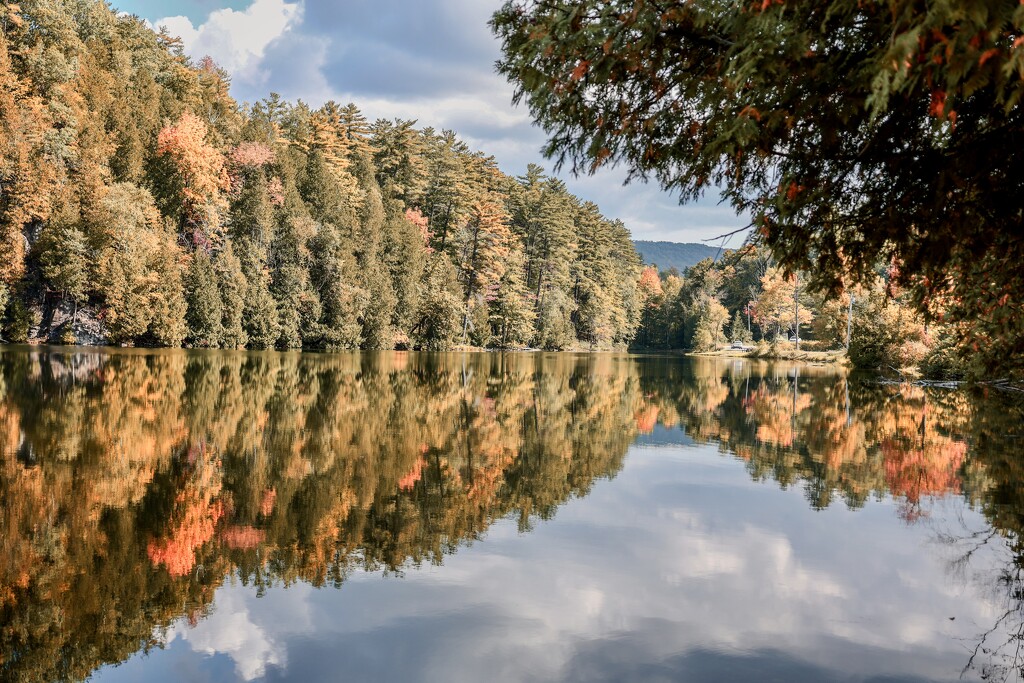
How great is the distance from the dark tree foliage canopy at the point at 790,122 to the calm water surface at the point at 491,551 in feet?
8.41

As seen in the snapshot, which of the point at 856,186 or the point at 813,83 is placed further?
the point at 856,186

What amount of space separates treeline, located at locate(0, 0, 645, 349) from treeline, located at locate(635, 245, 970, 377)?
12042 mm

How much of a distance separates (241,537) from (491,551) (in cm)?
218

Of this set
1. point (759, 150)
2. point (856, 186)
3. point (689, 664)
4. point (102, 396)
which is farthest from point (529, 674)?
point (102, 396)

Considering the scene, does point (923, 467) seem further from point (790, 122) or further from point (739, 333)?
point (739, 333)

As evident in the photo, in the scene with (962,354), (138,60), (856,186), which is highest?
(138,60)

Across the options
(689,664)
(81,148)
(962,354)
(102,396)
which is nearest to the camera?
(689,664)

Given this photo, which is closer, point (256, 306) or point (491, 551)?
point (491, 551)

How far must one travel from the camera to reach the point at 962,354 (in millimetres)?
9203

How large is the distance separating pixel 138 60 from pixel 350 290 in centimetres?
2100

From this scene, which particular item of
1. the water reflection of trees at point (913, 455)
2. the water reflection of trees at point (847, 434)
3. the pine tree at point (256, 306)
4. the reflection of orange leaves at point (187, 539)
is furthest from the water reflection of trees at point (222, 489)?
the pine tree at point (256, 306)

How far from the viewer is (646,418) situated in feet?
57.8

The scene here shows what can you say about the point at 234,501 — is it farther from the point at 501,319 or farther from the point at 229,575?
the point at 501,319

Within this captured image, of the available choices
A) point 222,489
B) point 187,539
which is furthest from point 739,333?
point 187,539
